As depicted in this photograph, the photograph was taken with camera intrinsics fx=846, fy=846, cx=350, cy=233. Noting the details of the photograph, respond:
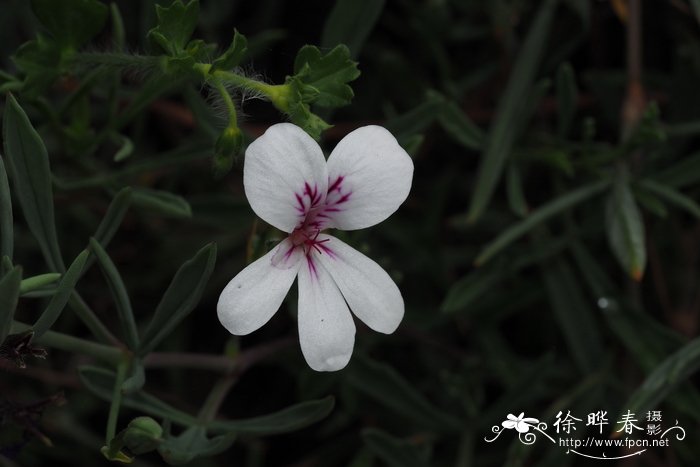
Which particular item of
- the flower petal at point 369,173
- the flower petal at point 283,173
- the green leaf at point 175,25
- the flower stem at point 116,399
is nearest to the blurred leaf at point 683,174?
the flower petal at point 369,173

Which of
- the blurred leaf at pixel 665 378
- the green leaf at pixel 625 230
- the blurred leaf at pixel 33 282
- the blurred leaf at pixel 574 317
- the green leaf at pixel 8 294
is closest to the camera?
the green leaf at pixel 8 294

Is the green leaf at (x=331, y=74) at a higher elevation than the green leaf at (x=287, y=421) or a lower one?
higher

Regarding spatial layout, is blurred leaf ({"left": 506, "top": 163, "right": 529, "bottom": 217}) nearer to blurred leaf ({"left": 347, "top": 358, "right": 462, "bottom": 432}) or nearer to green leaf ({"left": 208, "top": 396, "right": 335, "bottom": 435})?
blurred leaf ({"left": 347, "top": 358, "right": 462, "bottom": 432})

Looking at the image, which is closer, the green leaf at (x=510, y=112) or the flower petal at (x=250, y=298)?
the flower petal at (x=250, y=298)

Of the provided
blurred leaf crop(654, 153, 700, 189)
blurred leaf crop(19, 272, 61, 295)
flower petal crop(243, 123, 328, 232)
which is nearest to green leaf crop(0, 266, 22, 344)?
blurred leaf crop(19, 272, 61, 295)

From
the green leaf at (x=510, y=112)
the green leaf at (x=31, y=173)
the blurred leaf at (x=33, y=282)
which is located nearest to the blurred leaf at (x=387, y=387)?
the green leaf at (x=510, y=112)

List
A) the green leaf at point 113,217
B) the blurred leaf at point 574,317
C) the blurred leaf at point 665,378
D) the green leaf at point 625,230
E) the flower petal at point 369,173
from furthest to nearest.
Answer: the blurred leaf at point 574,317 < the green leaf at point 625,230 < the blurred leaf at point 665,378 < the green leaf at point 113,217 < the flower petal at point 369,173

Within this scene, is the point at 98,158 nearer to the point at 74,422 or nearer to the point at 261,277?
the point at 74,422

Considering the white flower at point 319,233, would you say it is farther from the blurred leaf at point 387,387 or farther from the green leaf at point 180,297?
the blurred leaf at point 387,387

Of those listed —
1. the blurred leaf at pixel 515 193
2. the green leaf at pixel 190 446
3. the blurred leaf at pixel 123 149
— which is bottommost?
the green leaf at pixel 190 446
